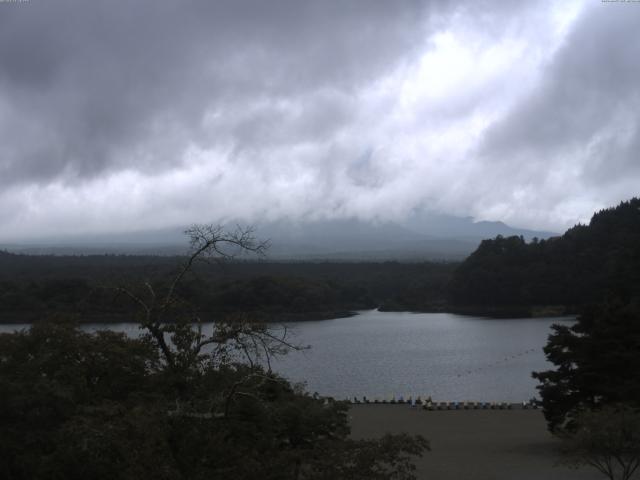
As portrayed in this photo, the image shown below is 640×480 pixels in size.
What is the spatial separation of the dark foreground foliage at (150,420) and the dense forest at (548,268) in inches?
1946

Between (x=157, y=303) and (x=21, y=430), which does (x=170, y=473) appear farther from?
(x=21, y=430)

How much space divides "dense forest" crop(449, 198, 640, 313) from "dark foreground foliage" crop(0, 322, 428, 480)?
49.4 metres

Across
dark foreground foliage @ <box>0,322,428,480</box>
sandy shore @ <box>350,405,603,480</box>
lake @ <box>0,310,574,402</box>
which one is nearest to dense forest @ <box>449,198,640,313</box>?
lake @ <box>0,310,574,402</box>

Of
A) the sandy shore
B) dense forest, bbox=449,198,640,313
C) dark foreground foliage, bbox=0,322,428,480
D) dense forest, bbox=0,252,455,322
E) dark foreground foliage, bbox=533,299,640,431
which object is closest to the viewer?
dark foreground foliage, bbox=0,322,428,480

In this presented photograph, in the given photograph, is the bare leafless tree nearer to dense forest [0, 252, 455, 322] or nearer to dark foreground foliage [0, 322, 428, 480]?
dark foreground foliage [0, 322, 428, 480]

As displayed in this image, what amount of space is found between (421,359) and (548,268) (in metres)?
29.6

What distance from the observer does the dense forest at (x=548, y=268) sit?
56906 mm

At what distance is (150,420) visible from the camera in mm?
5840

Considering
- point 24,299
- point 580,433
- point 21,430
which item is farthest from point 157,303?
point 24,299

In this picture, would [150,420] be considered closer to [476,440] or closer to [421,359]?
[476,440]

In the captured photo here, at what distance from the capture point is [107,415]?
22.3 feet

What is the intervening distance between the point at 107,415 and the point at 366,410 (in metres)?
13.9

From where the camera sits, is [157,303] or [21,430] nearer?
[157,303]

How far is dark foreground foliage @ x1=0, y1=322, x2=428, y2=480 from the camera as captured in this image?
592cm
